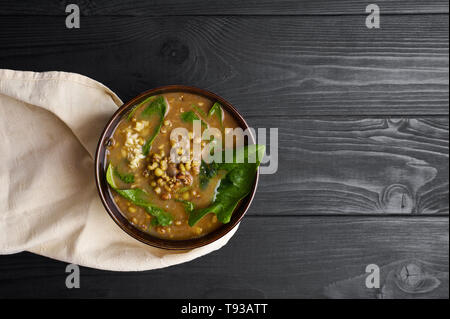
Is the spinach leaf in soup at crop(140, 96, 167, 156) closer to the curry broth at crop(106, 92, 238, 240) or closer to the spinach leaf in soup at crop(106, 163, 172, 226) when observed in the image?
the curry broth at crop(106, 92, 238, 240)

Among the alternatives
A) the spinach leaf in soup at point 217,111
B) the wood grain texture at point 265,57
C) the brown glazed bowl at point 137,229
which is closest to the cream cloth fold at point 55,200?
the brown glazed bowl at point 137,229

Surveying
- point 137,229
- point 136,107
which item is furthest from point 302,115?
point 137,229

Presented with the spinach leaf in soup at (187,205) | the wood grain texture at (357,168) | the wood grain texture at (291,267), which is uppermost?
the wood grain texture at (357,168)

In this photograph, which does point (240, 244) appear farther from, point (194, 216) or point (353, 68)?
point (353, 68)

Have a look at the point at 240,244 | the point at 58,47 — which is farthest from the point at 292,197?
the point at 58,47

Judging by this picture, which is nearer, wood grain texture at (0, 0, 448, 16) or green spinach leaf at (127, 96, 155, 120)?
green spinach leaf at (127, 96, 155, 120)

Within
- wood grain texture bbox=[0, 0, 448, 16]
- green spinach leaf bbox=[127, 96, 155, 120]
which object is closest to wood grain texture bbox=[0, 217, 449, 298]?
green spinach leaf bbox=[127, 96, 155, 120]

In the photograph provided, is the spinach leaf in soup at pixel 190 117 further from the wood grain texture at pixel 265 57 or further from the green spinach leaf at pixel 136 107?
the wood grain texture at pixel 265 57
